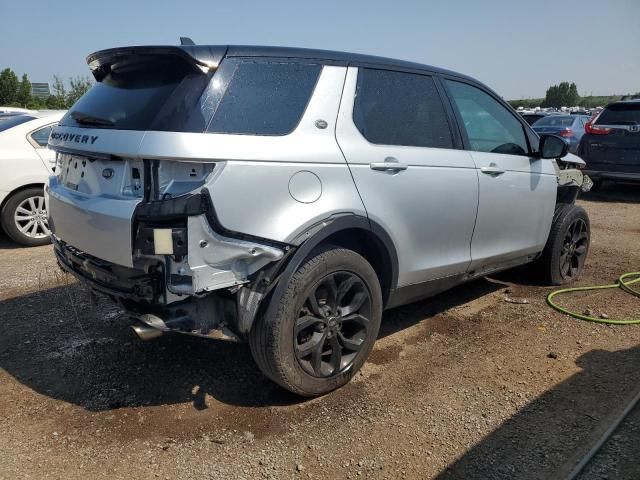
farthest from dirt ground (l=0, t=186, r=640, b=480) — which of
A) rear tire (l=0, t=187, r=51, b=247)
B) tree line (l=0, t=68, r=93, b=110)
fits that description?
tree line (l=0, t=68, r=93, b=110)

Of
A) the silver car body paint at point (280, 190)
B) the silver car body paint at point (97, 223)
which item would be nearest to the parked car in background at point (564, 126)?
the silver car body paint at point (280, 190)

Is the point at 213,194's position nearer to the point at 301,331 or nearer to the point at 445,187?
the point at 301,331

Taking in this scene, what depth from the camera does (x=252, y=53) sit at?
2803 millimetres

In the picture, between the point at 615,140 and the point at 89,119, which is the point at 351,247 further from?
the point at 615,140

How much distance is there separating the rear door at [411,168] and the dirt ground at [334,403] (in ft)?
2.25

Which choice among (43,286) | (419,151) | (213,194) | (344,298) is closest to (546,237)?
(419,151)

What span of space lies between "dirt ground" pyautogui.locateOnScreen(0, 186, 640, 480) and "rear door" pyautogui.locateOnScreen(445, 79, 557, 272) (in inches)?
23.8

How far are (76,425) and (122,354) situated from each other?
81cm

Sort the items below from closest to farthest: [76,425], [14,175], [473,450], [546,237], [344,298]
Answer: [473,450] → [76,425] → [344,298] → [546,237] → [14,175]

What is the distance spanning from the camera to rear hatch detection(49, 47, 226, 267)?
256 centimetres

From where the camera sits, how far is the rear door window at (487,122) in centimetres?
396

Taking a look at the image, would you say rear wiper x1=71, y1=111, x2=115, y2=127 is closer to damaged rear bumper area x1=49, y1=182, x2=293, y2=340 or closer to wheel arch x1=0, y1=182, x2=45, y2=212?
damaged rear bumper area x1=49, y1=182, x2=293, y2=340

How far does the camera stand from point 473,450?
2672mm

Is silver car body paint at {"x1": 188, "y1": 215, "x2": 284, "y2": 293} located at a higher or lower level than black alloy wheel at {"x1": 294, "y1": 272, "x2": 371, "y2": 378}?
higher
